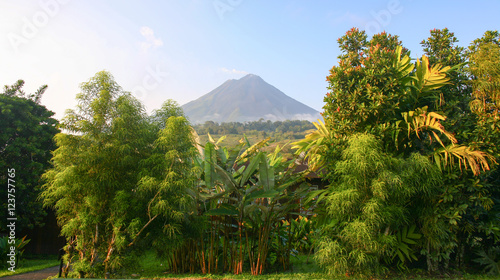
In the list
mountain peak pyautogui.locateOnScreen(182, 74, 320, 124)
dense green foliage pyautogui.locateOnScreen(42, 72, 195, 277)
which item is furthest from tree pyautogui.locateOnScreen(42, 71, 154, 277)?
mountain peak pyautogui.locateOnScreen(182, 74, 320, 124)

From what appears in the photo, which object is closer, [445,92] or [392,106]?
[392,106]

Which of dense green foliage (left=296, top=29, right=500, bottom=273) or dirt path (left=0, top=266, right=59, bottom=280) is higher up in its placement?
dense green foliage (left=296, top=29, right=500, bottom=273)

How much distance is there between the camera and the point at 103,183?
5.69m

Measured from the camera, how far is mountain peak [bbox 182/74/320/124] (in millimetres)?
116688

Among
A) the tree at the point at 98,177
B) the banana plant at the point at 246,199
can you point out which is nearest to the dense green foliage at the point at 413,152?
the banana plant at the point at 246,199

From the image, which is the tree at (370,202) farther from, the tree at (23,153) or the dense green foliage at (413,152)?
the tree at (23,153)

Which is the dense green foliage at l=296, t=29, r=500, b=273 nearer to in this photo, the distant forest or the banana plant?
the banana plant

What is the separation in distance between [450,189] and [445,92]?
2.26 metres

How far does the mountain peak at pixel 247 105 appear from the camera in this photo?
11669cm

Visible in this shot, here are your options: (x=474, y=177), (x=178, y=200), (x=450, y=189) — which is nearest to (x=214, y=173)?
(x=178, y=200)

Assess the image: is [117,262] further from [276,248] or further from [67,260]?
[276,248]

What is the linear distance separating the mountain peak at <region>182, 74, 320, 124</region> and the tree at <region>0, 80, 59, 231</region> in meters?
96.2

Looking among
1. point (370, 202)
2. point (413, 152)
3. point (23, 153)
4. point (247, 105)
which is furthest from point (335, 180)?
point (247, 105)

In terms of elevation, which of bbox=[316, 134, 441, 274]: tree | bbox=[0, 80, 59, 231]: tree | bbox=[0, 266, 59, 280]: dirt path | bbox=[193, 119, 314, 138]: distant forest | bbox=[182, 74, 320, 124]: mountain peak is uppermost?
bbox=[182, 74, 320, 124]: mountain peak
